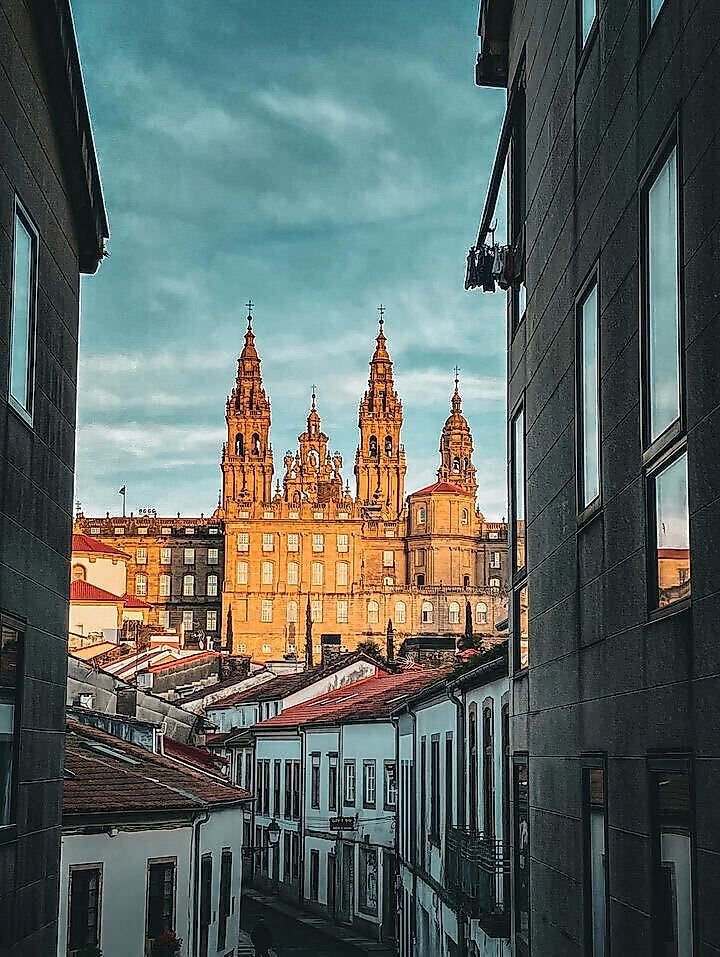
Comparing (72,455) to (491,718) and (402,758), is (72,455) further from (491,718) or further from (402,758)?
(402,758)

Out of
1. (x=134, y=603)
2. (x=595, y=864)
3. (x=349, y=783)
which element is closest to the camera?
(x=595, y=864)

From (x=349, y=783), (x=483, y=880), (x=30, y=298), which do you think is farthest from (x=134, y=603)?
(x=30, y=298)

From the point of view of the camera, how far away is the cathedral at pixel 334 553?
413ft

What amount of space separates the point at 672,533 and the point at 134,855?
12504 millimetres

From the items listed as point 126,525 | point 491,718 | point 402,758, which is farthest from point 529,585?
point 126,525

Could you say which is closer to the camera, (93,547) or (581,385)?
(581,385)

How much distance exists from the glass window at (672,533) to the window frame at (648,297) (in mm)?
124

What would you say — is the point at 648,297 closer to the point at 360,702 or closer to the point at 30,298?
the point at 30,298

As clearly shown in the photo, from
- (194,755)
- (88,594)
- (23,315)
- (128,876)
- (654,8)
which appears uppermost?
(88,594)

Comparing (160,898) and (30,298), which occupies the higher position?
(30,298)

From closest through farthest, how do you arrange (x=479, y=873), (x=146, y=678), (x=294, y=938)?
1. (x=479, y=873)
2. (x=294, y=938)
3. (x=146, y=678)

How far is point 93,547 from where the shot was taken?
12925cm

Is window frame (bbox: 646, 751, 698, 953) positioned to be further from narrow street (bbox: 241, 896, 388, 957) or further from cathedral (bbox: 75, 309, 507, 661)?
cathedral (bbox: 75, 309, 507, 661)

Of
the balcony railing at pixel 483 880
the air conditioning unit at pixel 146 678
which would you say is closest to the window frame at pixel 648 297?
the balcony railing at pixel 483 880
